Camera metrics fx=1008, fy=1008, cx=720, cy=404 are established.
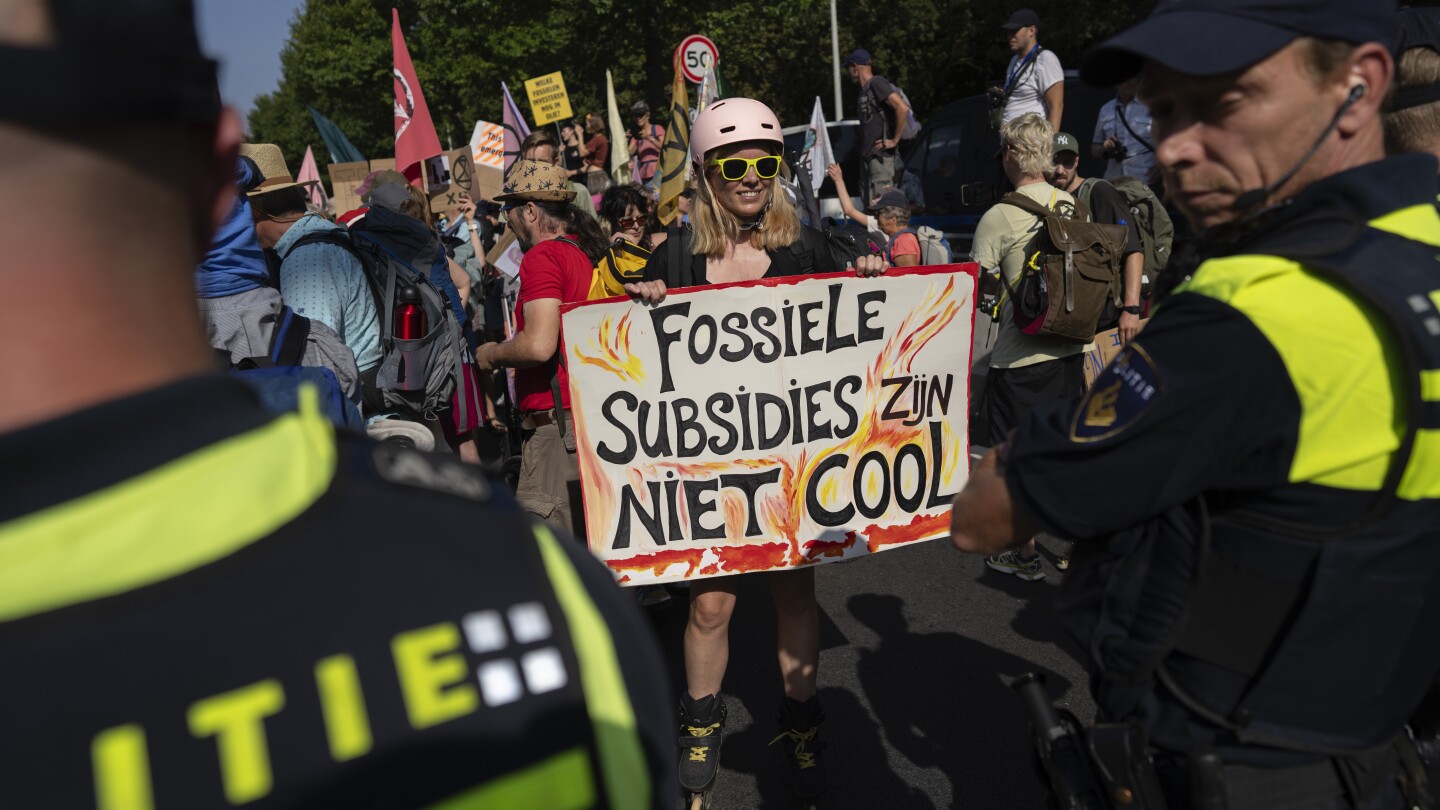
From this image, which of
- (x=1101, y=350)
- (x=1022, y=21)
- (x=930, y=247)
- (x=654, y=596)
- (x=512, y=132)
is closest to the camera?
(x=654, y=596)

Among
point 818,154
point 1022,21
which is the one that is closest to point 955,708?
point 1022,21

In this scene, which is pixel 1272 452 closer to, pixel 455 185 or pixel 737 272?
pixel 737 272

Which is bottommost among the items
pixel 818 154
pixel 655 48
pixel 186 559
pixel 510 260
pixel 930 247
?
pixel 930 247

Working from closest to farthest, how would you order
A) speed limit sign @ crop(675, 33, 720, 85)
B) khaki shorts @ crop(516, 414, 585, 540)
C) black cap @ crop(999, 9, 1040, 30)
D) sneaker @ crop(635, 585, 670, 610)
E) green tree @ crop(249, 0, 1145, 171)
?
1. khaki shorts @ crop(516, 414, 585, 540)
2. sneaker @ crop(635, 585, 670, 610)
3. black cap @ crop(999, 9, 1040, 30)
4. speed limit sign @ crop(675, 33, 720, 85)
5. green tree @ crop(249, 0, 1145, 171)

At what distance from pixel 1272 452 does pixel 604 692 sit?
1070 mm

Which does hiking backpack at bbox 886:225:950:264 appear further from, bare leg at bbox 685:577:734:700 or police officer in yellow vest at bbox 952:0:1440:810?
police officer in yellow vest at bbox 952:0:1440:810

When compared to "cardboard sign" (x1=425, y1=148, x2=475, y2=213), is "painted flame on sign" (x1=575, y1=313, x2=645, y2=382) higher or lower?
lower

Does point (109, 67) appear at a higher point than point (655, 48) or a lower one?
lower

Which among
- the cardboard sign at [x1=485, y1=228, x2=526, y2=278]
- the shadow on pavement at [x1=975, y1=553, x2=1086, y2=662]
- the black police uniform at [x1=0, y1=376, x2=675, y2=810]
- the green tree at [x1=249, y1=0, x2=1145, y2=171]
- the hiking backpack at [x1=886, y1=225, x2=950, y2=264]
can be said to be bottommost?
the shadow on pavement at [x1=975, y1=553, x2=1086, y2=662]

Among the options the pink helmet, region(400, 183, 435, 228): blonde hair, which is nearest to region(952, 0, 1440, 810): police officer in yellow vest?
the pink helmet

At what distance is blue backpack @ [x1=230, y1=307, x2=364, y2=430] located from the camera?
1801 mm

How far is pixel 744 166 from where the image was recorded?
330cm

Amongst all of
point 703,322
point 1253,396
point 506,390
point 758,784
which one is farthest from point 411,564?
point 506,390

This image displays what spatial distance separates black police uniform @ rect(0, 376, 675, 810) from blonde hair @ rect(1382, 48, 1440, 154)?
287cm
